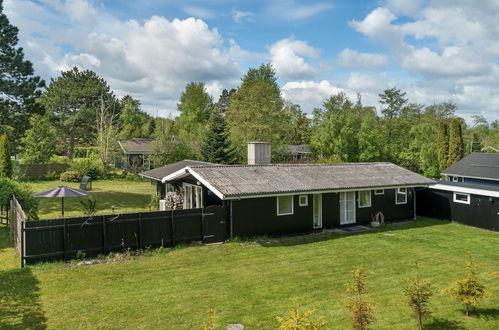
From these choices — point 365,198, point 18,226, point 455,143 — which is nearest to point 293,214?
point 365,198

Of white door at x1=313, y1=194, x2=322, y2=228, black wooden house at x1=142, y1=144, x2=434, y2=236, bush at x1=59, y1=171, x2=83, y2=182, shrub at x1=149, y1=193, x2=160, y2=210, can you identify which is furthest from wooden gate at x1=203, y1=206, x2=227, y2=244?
bush at x1=59, y1=171, x2=83, y2=182

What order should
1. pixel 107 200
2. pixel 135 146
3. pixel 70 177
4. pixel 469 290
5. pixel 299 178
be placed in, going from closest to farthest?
pixel 469 290 < pixel 299 178 < pixel 107 200 < pixel 70 177 < pixel 135 146

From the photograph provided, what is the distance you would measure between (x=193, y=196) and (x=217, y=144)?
59.2ft

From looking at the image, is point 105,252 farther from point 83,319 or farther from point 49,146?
point 49,146

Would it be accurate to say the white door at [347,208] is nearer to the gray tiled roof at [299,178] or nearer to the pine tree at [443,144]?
the gray tiled roof at [299,178]

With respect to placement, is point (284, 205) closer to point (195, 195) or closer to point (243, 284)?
point (195, 195)

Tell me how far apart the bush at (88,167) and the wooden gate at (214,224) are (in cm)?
2834

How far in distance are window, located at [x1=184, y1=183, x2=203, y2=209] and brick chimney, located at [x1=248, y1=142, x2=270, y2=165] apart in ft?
12.3

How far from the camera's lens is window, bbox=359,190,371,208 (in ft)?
62.2

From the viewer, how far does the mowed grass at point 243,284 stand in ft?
26.9

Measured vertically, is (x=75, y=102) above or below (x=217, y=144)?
above

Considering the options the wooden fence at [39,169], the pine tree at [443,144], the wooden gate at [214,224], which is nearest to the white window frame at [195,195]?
the wooden gate at [214,224]

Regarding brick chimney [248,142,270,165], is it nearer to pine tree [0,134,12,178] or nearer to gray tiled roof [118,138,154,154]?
pine tree [0,134,12,178]

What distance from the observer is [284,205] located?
16.6 m
